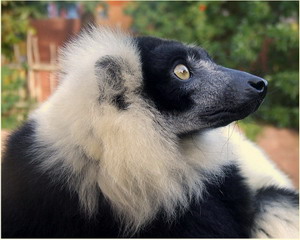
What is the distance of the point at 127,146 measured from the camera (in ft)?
5.94

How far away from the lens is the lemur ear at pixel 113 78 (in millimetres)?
1852

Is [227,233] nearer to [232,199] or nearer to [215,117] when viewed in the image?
[232,199]

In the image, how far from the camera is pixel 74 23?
8.79 meters

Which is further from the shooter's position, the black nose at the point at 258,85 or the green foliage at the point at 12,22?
the green foliage at the point at 12,22

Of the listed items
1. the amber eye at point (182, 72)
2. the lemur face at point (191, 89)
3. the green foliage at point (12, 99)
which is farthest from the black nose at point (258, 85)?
the green foliage at point (12, 99)

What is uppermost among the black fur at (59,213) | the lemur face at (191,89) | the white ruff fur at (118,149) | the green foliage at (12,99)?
the lemur face at (191,89)

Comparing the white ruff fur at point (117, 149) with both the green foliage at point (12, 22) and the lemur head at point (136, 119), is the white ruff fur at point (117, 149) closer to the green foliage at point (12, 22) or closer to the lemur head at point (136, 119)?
the lemur head at point (136, 119)

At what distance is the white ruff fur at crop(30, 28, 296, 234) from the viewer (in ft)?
5.96

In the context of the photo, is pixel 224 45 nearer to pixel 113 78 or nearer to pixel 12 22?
pixel 12 22

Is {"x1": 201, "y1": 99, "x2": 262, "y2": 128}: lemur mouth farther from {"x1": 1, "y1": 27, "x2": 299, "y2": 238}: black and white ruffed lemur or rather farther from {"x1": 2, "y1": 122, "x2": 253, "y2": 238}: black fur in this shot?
{"x1": 2, "y1": 122, "x2": 253, "y2": 238}: black fur

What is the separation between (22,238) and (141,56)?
0.93 meters

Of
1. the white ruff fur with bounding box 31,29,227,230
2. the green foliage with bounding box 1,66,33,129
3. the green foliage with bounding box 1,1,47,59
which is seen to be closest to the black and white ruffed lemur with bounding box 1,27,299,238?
the white ruff fur with bounding box 31,29,227,230

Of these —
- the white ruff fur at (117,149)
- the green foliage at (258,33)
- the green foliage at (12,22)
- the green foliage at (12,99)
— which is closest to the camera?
the white ruff fur at (117,149)

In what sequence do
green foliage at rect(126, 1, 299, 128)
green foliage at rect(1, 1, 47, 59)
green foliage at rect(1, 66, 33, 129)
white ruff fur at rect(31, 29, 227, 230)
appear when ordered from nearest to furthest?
white ruff fur at rect(31, 29, 227, 230) < green foliage at rect(1, 66, 33, 129) < green foliage at rect(1, 1, 47, 59) < green foliage at rect(126, 1, 299, 128)
